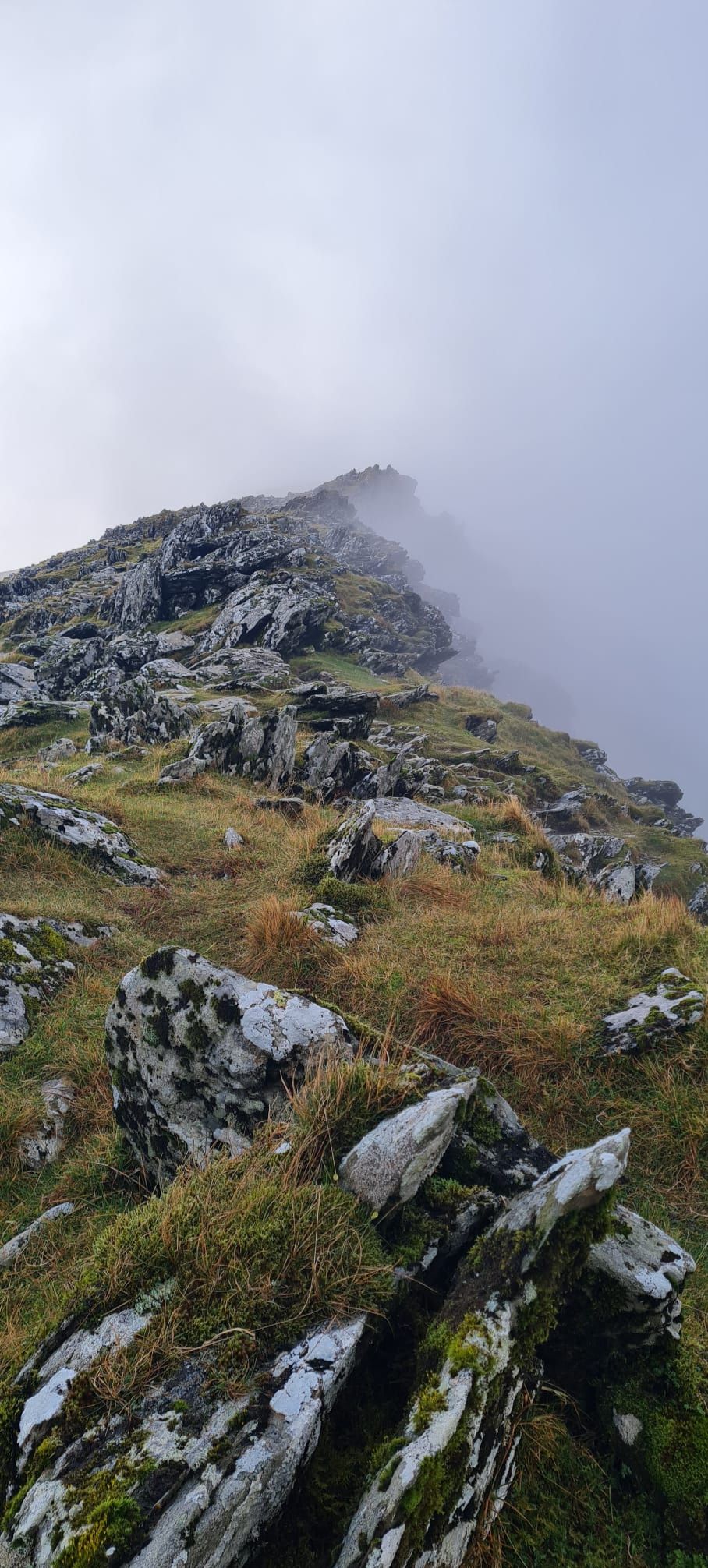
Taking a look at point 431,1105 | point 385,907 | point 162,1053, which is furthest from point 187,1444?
point 385,907

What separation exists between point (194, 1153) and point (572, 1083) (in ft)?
10.2

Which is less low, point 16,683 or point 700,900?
point 700,900

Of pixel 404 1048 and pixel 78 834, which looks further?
pixel 78 834

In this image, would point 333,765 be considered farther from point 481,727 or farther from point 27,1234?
point 481,727

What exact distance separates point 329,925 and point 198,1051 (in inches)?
134

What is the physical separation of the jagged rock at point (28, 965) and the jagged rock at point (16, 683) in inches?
1293

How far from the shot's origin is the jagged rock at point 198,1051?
4.30m

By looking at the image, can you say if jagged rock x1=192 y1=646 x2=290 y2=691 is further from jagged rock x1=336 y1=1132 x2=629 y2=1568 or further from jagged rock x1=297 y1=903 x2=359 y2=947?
jagged rock x1=336 y1=1132 x2=629 y2=1568

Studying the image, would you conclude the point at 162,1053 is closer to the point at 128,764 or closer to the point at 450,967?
the point at 450,967

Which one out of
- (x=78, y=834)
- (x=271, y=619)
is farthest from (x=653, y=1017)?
(x=271, y=619)

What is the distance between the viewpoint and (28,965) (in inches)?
273

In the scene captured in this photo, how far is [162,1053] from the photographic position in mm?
4652

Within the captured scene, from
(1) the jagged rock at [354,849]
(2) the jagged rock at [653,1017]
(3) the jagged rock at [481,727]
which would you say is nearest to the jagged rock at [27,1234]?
(2) the jagged rock at [653,1017]

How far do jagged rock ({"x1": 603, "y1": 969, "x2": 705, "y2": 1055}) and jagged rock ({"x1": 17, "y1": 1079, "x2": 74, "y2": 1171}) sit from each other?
4.78m
